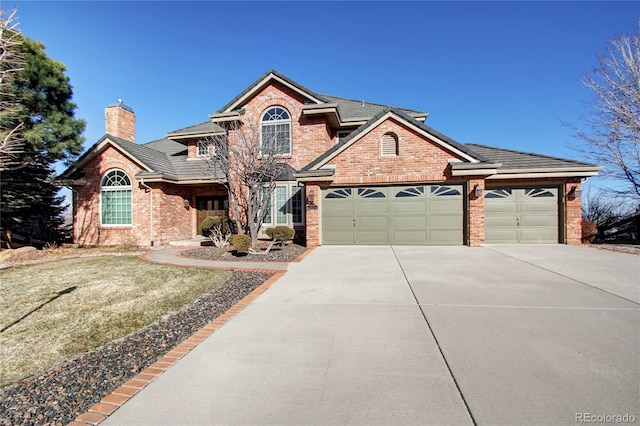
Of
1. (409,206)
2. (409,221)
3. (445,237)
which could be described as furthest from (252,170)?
(445,237)

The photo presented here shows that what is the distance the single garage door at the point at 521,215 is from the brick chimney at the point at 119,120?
63.0ft

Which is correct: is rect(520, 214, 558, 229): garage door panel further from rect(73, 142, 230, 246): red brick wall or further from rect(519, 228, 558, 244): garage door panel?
rect(73, 142, 230, 246): red brick wall

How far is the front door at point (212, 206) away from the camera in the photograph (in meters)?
17.0

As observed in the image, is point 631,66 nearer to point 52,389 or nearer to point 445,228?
point 445,228

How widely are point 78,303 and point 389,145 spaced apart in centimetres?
1099

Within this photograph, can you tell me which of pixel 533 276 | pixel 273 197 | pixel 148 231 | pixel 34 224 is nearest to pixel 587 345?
pixel 533 276

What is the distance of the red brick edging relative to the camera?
2.65m

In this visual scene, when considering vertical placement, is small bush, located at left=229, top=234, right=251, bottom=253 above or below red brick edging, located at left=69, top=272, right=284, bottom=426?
above

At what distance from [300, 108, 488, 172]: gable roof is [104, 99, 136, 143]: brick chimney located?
1214 cm

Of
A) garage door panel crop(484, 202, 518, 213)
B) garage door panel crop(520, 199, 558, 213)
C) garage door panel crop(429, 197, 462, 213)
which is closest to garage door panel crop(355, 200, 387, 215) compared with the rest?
garage door panel crop(429, 197, 462, 213)

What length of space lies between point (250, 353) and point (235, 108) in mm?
14897

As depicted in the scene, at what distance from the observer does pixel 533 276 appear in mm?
7266

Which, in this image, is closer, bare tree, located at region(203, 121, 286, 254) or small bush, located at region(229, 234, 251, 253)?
small bush, located at region(229, 234, 251, 253)

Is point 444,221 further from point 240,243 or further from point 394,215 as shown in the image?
point 240,243
